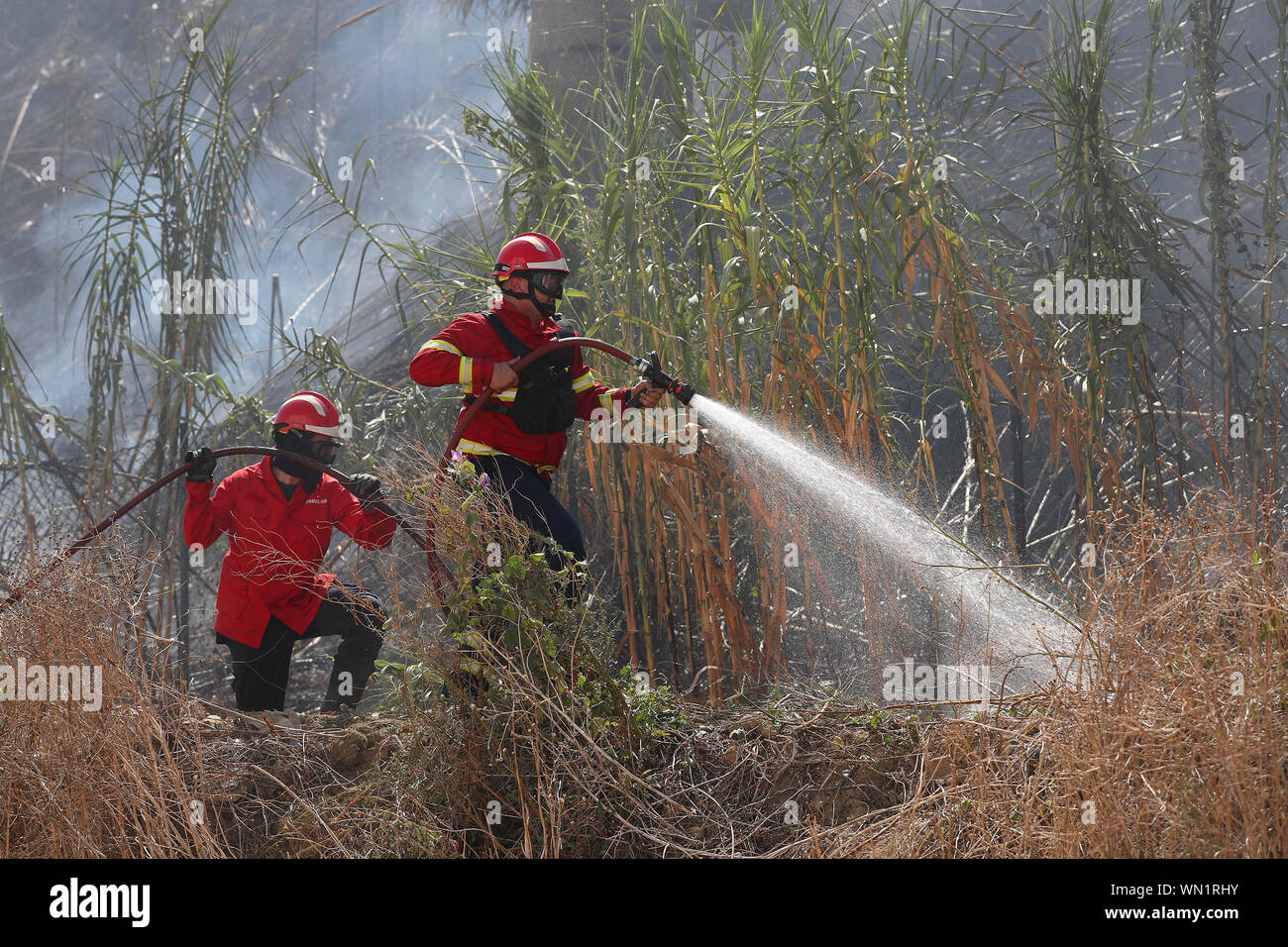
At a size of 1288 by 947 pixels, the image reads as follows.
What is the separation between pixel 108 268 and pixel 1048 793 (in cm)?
535

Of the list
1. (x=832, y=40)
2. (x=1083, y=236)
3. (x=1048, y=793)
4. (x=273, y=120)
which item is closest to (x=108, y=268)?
(x=832, y=40)

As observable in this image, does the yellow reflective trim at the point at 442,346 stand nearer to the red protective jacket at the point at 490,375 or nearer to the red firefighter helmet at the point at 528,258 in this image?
the red protective jacket at the point at 490,375

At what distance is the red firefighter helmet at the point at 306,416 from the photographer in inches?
197

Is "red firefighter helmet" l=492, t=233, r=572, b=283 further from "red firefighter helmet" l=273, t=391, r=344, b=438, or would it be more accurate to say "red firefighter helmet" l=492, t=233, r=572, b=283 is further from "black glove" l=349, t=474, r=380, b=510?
"red firefighter helmet" l=273, t=391, r=344, b=438

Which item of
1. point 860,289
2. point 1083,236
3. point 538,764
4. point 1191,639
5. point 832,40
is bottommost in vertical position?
point 538,764

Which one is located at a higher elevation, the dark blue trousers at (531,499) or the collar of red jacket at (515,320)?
the collar of red jacket at (515,320)

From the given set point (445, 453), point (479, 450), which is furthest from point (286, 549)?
point (445, 453)

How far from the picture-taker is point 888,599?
14.8 ft

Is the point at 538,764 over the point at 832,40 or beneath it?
beneath

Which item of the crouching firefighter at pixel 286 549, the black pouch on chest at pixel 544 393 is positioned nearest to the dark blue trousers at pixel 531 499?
the black pouch on chest at pixel 544 393

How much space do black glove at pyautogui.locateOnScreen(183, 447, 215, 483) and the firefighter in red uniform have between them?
2.94ft

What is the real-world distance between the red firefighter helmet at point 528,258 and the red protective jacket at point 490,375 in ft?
0.46
